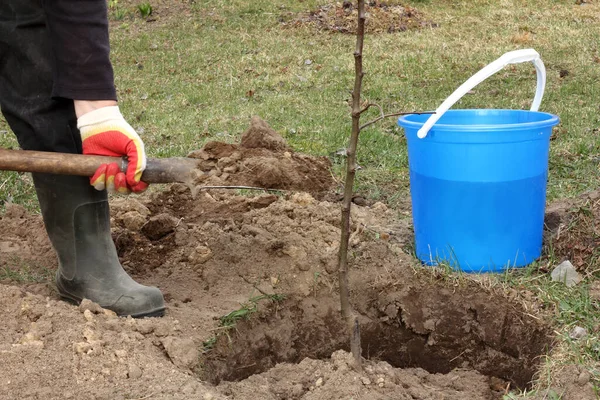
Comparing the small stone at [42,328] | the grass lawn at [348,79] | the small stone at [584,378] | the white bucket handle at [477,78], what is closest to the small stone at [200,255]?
the small stone at [42,328]

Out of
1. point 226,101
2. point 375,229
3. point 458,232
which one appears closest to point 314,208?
point 375,229

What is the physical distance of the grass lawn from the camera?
4027 mm

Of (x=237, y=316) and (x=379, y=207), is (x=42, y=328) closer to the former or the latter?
(x=237, y=316)

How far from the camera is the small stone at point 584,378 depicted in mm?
2201

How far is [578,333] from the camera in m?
2.50

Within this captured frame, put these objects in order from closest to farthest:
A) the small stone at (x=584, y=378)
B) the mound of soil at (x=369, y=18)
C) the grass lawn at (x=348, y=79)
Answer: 1. the small stone at (x=584, y=378)
2. the grass lawn at (x=348, y=79)
3. the mound of soil at (x=369, y=18)

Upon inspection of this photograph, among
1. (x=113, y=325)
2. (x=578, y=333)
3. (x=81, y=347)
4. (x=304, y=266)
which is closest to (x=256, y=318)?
(x=304, y=266)

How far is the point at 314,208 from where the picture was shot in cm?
337

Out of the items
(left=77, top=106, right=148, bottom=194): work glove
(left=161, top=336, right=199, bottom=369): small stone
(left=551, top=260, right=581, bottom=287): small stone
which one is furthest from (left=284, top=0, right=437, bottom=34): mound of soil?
(left=161, top=336, right=199, bottom=369): small stone

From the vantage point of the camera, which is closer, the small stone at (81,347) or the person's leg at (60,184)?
the small stone at (81,347)

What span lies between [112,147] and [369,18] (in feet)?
24.7

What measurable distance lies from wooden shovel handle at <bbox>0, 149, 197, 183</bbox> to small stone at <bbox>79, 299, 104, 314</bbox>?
1.57 feet

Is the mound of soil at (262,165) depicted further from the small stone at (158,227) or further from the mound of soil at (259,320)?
the small stone at (158,227)

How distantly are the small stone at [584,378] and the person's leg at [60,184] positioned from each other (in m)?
1.43
